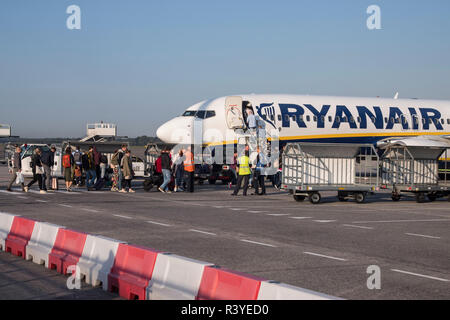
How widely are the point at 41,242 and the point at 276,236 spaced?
5.13m

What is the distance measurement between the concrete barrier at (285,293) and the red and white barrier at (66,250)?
12.4 ft

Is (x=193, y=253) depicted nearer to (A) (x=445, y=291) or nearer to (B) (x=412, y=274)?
(B) (x=412, y=274)

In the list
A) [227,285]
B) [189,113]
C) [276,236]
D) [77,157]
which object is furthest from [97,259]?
[189,113]

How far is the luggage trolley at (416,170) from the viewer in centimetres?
2262

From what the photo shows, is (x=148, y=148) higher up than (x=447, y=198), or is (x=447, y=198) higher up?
(x=148, y=148)

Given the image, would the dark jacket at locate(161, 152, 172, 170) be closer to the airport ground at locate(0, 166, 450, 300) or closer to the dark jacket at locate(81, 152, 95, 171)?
the airport ground at locate(0, 166, 450, 300)

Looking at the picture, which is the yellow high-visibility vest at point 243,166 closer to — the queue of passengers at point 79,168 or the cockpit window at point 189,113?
the queue of passengers at point 79,168

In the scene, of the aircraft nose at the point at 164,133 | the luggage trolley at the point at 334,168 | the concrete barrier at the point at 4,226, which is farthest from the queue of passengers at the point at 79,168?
the concrete barrier at the point at 4,226

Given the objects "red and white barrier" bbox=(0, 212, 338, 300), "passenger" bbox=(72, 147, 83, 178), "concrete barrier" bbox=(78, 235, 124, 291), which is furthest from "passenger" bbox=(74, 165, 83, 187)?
"concrete barrier" bbox=(78, 235, 124, 291)

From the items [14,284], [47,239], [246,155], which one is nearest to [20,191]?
[246,155]

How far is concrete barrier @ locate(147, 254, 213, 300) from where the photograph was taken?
6805 millimetres

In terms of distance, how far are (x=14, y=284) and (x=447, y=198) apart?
20140 mm

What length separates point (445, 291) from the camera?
812 cm

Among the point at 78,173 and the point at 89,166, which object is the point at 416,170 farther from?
the point at 78,173
